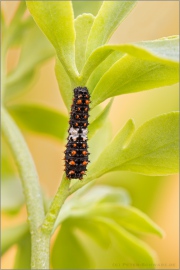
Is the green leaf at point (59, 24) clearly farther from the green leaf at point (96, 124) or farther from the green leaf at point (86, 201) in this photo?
the green leaf at point (86, 201)

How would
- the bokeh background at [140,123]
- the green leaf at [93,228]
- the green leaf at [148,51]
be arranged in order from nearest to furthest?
the green leaf at [148,51]
the green leaf at [93,228]
the bokeh background at [140,123]

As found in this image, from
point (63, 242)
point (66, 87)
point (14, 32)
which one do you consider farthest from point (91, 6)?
point (63, 242)

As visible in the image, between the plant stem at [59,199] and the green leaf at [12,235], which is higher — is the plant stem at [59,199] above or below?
above

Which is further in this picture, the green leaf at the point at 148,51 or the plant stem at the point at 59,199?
the plant stem at the point at 59,199

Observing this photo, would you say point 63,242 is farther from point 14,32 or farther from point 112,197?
point 14,32

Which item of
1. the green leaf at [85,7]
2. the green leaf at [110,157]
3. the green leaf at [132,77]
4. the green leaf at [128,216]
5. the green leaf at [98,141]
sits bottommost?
the green leaf at [128,216]

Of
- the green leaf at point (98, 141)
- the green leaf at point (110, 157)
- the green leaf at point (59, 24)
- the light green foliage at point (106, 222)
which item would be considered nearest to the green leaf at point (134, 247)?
the light green foliage at point (106, 222)
